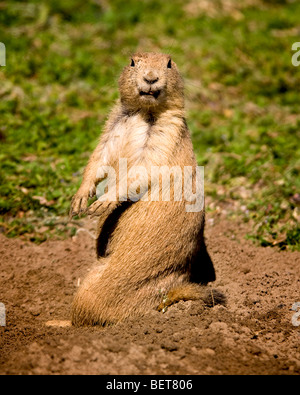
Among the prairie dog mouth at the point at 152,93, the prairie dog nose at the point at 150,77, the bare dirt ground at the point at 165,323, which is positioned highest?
the prairie dog nose at the point at 150,77

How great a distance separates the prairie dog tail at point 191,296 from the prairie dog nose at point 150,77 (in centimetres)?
176

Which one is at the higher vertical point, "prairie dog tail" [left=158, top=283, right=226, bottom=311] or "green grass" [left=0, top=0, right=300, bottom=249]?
"green grass" [left=0, top=0, right=300, bottom=249]

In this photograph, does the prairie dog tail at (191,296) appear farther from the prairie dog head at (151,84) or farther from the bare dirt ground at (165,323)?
the prairie dog head at (151,84)

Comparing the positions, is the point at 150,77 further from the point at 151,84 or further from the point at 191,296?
the point at 191,296

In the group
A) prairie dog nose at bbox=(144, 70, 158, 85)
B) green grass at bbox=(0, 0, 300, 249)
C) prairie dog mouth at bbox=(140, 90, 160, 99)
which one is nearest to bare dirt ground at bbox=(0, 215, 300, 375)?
green grass at bbox=(0, 0, 300, 249)

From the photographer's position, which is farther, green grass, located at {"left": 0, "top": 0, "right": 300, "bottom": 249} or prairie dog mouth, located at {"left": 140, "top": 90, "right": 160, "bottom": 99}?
green grass, located at {"left": 0, "top": 0, "right": 300, "bottom": 249}

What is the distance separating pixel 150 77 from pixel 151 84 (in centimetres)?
6

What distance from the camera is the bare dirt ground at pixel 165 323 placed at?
2.96 m

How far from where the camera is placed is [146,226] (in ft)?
11.8

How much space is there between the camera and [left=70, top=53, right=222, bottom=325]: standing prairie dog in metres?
3.61

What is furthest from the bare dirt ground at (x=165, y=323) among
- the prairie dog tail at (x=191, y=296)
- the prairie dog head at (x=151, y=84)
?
the prairie dog head at (x=151, y=84)

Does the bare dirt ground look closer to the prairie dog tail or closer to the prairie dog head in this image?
the prairie dog tail

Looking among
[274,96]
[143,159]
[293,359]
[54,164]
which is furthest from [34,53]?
[293,359]

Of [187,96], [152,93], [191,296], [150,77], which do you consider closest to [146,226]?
[191,296]
